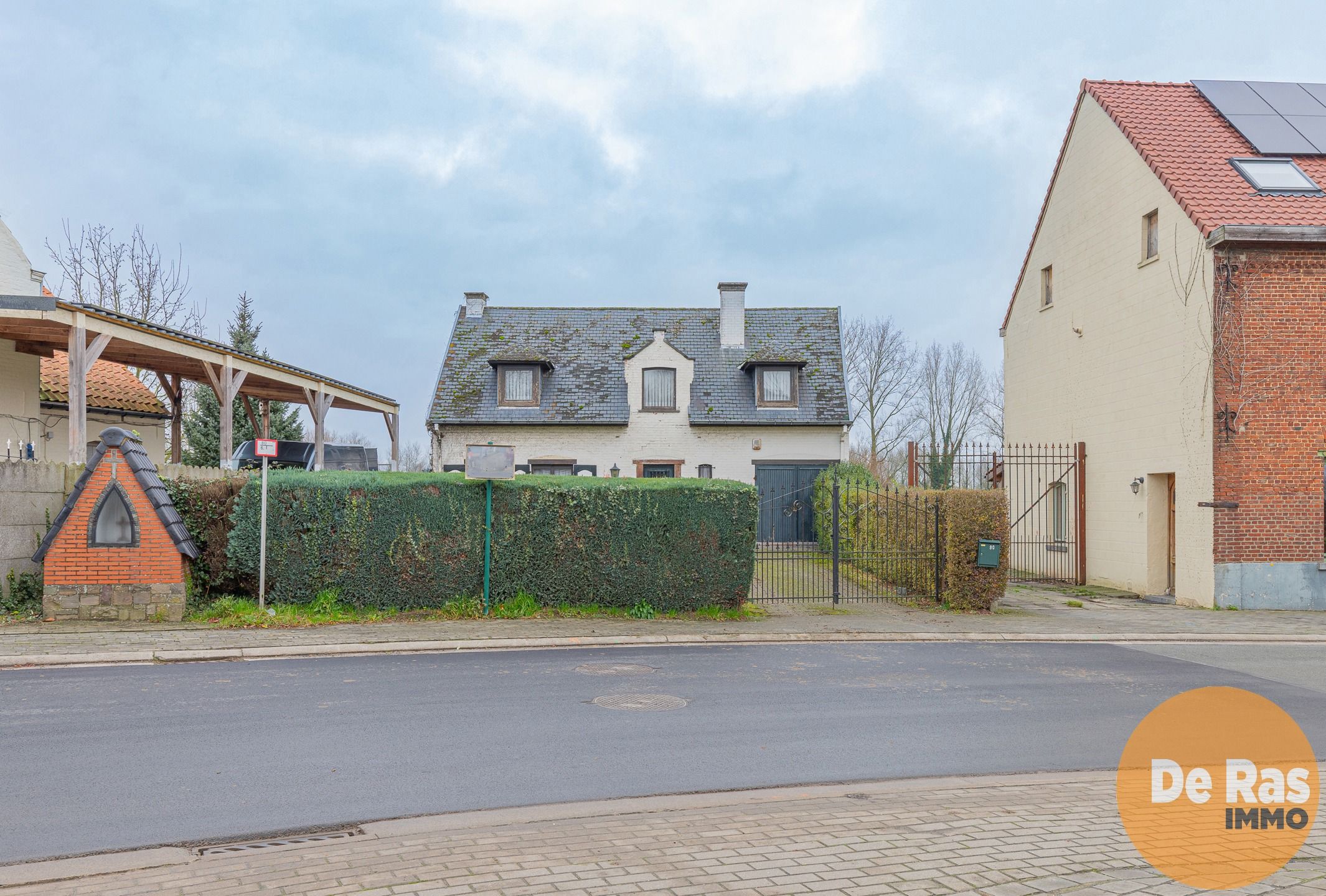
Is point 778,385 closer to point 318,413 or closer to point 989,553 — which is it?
point 318,413

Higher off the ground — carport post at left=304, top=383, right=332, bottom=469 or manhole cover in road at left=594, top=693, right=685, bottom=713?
carport post at left=304, top=383, right=332, bottom=469

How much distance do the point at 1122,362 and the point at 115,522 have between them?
18189 mm

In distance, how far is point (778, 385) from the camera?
3016 cm

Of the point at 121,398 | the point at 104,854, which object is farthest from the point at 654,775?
the point at 121,398

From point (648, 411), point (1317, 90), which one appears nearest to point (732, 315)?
point (648, 411)

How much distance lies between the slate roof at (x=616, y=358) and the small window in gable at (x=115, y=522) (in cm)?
1633

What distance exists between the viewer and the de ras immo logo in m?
4.64

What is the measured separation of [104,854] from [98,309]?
12.1 meters

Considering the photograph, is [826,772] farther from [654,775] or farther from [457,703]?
[457,703]

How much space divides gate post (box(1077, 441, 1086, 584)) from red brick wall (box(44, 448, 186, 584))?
1735 centimetres

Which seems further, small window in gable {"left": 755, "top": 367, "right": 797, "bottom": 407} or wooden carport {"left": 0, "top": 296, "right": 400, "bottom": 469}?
small window in gable {"left": 755, "top": 367, "right": 797, "bottom": 407}

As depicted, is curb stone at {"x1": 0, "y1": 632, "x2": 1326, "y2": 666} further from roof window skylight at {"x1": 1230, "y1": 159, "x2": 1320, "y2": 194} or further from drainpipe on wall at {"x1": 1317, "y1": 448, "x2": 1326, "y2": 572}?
roof window skylight at {"x1": 1230, "y1": 159, "x2": 1320, "y2": 194}

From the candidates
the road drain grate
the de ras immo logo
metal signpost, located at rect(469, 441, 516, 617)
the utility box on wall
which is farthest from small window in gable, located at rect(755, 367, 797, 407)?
the road drain grate

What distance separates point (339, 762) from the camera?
21.1 ft
